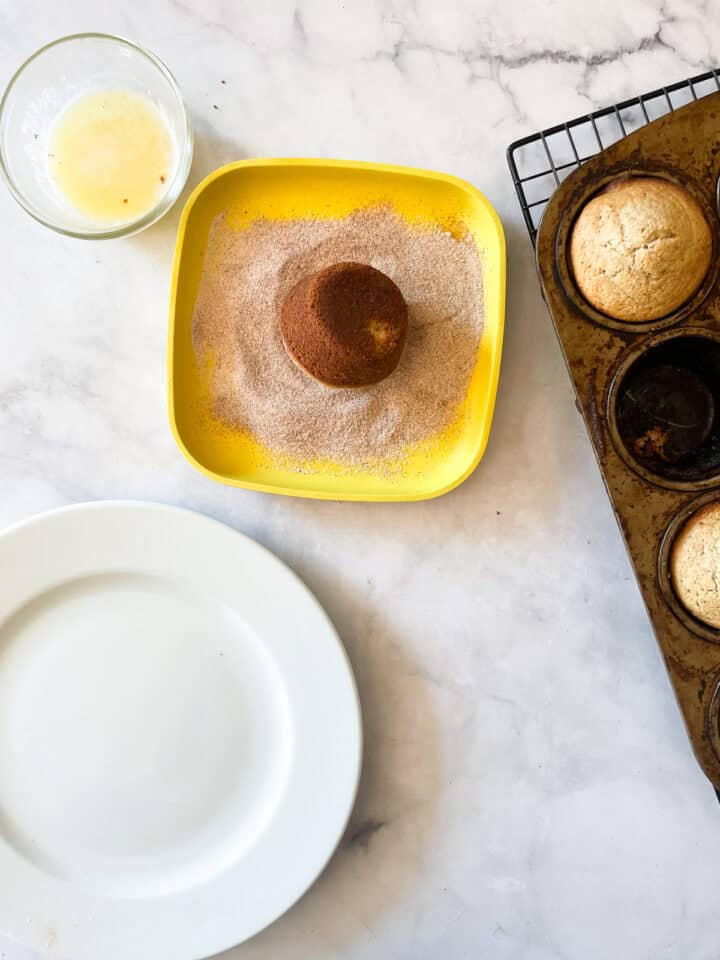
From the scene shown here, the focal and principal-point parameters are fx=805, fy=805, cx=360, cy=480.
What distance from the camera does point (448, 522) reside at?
53.7 inches

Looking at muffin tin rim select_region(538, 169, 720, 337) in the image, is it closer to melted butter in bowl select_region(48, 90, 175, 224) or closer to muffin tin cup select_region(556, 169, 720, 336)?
muffin tin cup select_region(556, 169, 720, 336)

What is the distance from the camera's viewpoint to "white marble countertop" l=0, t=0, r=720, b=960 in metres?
1.34

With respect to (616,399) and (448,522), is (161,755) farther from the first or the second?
(616,399)

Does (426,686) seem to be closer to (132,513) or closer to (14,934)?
(132,513)

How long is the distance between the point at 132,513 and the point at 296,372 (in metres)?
0.35

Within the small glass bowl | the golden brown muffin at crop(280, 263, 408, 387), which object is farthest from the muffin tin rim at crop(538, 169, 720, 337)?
the small glass bowl

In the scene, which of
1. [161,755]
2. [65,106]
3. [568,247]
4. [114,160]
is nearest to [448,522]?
[568,247]

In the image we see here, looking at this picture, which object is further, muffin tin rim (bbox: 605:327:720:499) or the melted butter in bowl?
the melted butter in bowl

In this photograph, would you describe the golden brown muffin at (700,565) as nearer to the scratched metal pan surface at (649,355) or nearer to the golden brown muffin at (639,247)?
the scratched metal pan surface at (649,355)

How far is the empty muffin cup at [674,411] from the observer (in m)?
1.26

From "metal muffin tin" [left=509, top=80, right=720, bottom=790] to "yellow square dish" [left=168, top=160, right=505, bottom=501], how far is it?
141 millimetres

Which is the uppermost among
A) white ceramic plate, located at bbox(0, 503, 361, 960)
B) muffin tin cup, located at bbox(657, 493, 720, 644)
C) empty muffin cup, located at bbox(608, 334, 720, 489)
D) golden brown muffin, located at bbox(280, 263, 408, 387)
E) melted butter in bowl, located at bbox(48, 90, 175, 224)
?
melted butter in bowl, located at bbox(48, 90, 175, 224)

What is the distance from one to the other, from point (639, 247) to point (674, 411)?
0.30m

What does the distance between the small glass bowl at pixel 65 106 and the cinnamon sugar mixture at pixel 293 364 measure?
0.46ft
